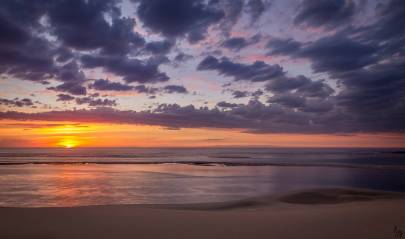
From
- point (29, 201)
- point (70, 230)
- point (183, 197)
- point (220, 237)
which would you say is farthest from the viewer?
point (183, 197)

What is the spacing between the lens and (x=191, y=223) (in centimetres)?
1098

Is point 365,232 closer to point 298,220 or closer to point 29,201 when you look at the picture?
point 298,220

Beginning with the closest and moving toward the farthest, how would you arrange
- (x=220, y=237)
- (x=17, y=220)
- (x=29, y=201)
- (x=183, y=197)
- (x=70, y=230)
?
(x=220, y=237), (x=70, y=230), (x=17, y=220), (x=29, y=201), (x=183, y=197)

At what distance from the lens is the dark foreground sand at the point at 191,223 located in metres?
9.73

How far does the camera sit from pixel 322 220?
38.0 ft

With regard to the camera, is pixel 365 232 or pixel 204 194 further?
pixel 204 194

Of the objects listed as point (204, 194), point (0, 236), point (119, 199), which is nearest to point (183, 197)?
point (204, 194)

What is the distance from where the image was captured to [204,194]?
804 inches

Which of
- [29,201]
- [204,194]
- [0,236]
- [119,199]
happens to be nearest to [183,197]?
[204,194]

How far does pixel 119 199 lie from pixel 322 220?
36.1 feet

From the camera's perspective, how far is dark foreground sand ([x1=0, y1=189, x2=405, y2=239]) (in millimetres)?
9734

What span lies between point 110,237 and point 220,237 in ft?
10.3

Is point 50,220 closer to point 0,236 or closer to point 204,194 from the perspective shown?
point 0,236

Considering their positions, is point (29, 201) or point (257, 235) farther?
point (29, 201)
